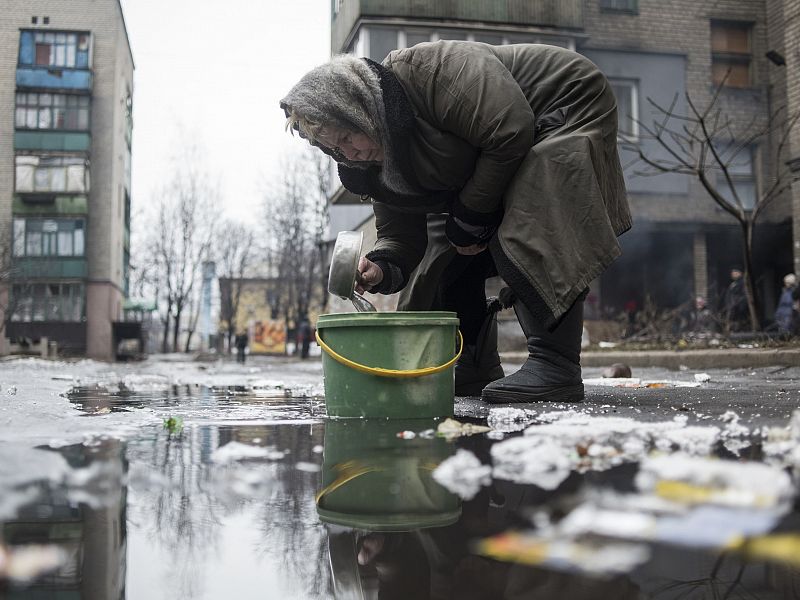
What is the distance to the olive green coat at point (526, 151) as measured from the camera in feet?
9.14

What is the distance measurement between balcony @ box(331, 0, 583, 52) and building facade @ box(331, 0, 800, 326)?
0.05 metres

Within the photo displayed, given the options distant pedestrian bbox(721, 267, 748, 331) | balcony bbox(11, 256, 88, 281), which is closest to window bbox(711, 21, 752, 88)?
distant pedestrian bbox(721, 267, 748, 331)

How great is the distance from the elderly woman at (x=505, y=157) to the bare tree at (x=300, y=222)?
2636cm

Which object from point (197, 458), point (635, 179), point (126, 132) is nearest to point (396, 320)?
point (197, 458)

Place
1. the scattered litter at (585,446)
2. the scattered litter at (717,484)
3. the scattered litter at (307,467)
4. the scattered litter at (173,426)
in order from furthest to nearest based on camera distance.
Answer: the scattered litter at (173,426), the scattered litter at (307,467), the scattered litter at (585,446), the scattered litter at (717,484)

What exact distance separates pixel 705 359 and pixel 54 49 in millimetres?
31310

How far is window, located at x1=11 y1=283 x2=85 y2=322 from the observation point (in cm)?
2964

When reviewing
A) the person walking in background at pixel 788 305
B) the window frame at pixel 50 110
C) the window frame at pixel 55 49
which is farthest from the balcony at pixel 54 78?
the person walking in background at pixel 788 305

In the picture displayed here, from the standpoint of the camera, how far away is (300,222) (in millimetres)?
30469

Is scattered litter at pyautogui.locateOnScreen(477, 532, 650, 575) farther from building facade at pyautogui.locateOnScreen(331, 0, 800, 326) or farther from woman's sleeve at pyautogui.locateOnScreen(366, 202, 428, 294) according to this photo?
building facade at pyautogui.locateOnScreen(331, 0, 800, 326)

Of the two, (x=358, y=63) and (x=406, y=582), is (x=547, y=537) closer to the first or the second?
(x=406, y=582)

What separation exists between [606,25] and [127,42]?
26706 mm

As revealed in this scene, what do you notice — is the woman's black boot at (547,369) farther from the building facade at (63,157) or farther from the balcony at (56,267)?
the building facade at (63,157)

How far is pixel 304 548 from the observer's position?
1.02m
